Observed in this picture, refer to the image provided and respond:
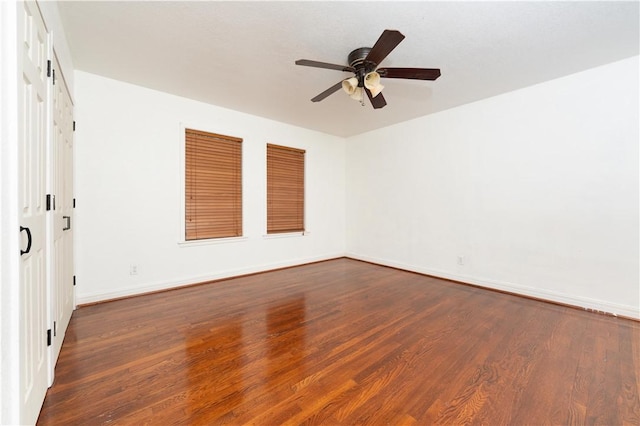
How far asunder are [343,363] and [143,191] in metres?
3.17

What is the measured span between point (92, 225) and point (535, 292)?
548cm

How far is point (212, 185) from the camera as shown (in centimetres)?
407

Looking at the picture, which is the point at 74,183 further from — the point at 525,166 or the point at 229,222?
the point at 525,166

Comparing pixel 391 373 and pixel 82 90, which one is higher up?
pixel 82 90

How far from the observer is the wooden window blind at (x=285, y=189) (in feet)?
15.8

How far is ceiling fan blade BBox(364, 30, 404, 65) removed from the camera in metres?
1.82

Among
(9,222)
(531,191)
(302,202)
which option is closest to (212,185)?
(302,202)

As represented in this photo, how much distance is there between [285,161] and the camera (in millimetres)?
5031

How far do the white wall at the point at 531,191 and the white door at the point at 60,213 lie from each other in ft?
14.7

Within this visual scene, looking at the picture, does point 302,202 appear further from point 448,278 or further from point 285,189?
point 448,278

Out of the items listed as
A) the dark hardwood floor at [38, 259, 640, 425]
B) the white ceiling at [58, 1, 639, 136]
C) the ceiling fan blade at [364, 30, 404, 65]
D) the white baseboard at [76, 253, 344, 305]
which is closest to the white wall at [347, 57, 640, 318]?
the white ceiling at [58, 1, 639, 136]

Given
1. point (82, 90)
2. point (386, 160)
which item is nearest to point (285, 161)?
point (386, 160)

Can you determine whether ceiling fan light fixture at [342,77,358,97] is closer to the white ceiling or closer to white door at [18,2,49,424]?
the white ceiling

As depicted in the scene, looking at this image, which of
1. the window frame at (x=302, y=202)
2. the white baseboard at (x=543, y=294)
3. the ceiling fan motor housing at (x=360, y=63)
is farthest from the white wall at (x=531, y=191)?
the ceiling fan motor housing at (x=360, y=63)
